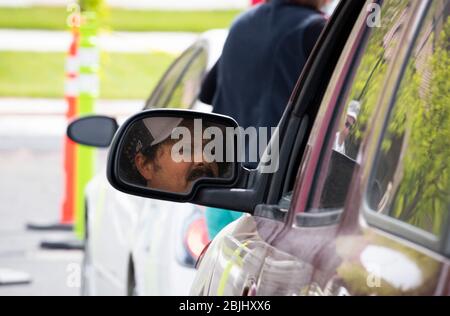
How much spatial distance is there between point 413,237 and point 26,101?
A: 1699cm

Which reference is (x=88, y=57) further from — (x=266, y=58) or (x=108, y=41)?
(x=108, y=41)

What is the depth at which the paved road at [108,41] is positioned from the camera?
2428cm

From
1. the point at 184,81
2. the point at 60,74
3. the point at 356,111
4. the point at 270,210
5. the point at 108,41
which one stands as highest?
the point at 356,111

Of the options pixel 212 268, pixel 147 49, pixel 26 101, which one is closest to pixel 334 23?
pixel 212 268

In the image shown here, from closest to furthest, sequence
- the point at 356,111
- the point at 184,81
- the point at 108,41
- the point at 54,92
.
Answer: the point at 356,111
the point at 184,81
the point at 54,92
the point at 108,41

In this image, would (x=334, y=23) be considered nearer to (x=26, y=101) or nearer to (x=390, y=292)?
(x=390, y=292)

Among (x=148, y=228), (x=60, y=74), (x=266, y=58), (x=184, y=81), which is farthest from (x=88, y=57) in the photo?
(x=60, y=74)

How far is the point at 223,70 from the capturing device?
16.7 ft

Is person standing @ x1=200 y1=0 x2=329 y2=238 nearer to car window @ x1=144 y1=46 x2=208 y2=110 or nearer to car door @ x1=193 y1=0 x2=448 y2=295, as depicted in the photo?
car window @ x1=144 y1=46 x2=208 y2=110

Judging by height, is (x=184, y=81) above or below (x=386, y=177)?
below

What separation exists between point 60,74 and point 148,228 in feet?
55.2

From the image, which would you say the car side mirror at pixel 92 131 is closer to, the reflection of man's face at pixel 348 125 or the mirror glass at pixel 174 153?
the mirror glass at pixel 174 153

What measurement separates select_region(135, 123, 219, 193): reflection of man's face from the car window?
9.72ft

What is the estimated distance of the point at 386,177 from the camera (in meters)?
2.22
